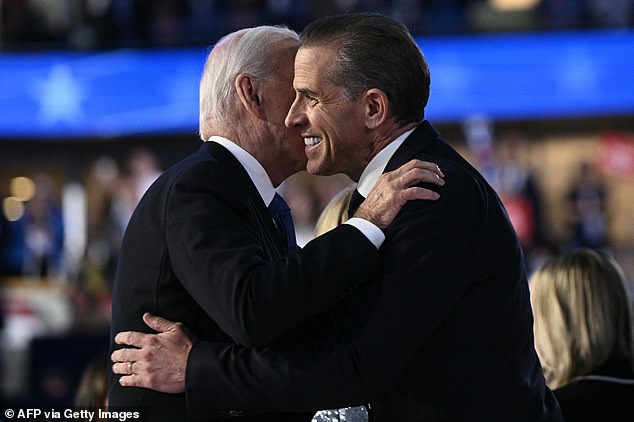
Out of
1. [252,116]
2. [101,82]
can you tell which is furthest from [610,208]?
[252,116]

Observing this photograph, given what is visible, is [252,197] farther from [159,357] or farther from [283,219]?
[159,357]

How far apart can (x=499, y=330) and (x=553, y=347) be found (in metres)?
0.99

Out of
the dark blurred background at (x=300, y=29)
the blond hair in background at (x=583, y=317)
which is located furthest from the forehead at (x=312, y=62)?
the dark blurred background at (x=300, y=29)

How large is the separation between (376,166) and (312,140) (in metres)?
0.18

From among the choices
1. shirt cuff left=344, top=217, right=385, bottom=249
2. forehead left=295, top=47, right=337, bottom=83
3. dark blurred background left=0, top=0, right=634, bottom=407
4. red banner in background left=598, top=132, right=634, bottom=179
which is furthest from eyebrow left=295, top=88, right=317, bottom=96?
red banner in background left=598, top=132, right=634, bottom=179

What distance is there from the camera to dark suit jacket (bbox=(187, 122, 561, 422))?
83.4 inches

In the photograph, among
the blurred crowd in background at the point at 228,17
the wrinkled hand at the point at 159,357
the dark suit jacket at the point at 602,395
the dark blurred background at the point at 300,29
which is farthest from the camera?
the blurred crowd in background at the point at 228,17

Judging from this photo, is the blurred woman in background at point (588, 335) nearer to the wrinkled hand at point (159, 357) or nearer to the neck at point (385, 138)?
the neck at point (385, 138)

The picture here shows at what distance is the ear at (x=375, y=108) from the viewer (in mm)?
2305

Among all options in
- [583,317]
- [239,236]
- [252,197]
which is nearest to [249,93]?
[252,197]

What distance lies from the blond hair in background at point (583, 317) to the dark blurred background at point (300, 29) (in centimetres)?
842

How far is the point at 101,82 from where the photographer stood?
1260 cm

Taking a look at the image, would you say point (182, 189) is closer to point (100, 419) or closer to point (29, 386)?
point (100, 419)

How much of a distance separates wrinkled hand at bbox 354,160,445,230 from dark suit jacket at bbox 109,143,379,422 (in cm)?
6
